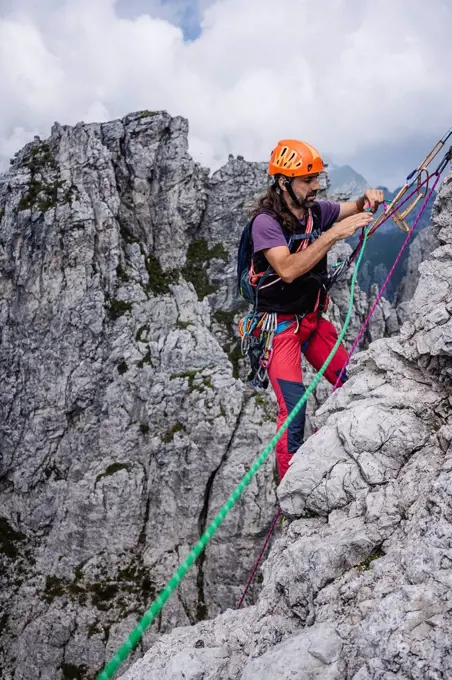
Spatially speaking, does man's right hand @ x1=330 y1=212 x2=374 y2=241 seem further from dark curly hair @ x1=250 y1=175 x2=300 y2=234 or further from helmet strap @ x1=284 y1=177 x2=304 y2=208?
helmet strap @ x1=284 y1=177 x2=304 y2=208

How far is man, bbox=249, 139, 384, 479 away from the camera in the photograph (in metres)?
6.47

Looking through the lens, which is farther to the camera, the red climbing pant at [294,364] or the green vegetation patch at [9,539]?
the green vegetation patch at [9,539]

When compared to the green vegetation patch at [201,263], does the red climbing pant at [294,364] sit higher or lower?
lower

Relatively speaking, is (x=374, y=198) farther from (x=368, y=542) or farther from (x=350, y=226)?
(x=368, y=542)

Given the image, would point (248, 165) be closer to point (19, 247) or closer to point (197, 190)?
point (197, 190)

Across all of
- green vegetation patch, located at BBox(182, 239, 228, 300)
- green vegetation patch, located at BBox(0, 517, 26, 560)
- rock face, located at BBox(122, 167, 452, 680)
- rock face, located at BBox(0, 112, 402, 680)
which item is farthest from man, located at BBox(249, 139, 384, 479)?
green vegetation patch, located at BBox(0, 517, 26, 560)

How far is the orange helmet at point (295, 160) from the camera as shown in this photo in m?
6.84

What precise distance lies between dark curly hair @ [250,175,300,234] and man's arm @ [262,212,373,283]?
793 mm

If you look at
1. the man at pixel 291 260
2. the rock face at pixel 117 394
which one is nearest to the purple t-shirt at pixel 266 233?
the man at pixel 291 260

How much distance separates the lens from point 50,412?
128 feet

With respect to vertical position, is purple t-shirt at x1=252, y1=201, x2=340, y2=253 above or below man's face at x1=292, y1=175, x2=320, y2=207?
below

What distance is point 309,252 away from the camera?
19.8ft

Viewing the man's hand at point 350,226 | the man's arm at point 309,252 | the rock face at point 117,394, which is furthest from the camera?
the rock face at point 117,394

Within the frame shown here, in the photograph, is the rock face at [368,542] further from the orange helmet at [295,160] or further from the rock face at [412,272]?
the rock face at [412,272]
